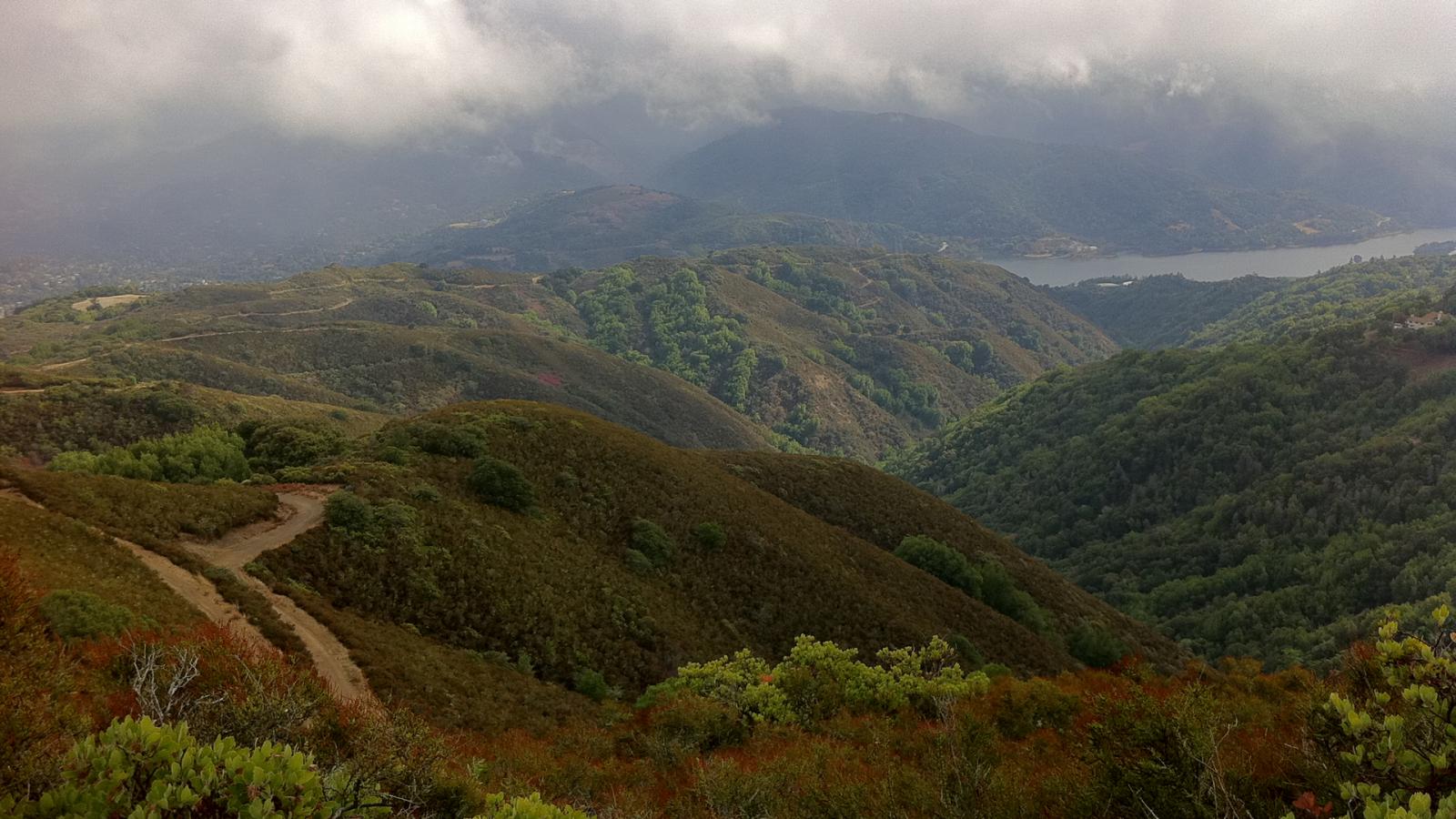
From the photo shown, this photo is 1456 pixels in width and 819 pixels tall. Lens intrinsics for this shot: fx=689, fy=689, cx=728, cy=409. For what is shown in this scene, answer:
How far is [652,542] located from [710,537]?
4.43 m

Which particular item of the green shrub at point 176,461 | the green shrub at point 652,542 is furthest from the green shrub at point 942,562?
the green shrub at point 176,461

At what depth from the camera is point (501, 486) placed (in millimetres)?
38062

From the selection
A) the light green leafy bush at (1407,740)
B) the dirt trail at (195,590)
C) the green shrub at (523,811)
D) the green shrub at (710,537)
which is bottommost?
the green shrub at (710,537)

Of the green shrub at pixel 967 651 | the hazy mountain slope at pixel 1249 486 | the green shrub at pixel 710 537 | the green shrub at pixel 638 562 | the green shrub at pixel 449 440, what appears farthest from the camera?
the hazy mountain slope at pixel 1249 486

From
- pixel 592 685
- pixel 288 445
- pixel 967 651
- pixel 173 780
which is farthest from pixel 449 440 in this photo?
pixel 173 780

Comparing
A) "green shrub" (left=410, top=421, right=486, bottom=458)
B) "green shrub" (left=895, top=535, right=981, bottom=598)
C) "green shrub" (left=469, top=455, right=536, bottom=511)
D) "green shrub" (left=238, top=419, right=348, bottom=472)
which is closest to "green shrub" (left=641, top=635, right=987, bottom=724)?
"green shrub" (left=469, top=455, right=536, bottom=511)

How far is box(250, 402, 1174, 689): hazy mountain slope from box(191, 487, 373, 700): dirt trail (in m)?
1.12

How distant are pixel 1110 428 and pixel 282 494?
142 meters

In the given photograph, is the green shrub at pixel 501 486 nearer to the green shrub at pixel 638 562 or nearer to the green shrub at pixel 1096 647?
the green shrub at pixel 638 562

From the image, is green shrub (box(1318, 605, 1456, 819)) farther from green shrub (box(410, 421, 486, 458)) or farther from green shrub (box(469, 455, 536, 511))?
green shrub (box(410, 421, 486, 458))

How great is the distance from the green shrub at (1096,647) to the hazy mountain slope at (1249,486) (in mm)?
29572

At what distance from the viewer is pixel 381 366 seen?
14562 centimetres

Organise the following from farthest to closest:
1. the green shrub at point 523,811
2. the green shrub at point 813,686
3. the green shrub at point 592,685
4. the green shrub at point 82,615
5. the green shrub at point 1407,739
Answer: the green shrub at point 592,685
the green shrub at point 813,686
the green shrub at point 82,615
the green shrub at point 523,811
the green shrub at point 1407,739

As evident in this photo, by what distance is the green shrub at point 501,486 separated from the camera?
37844mm
